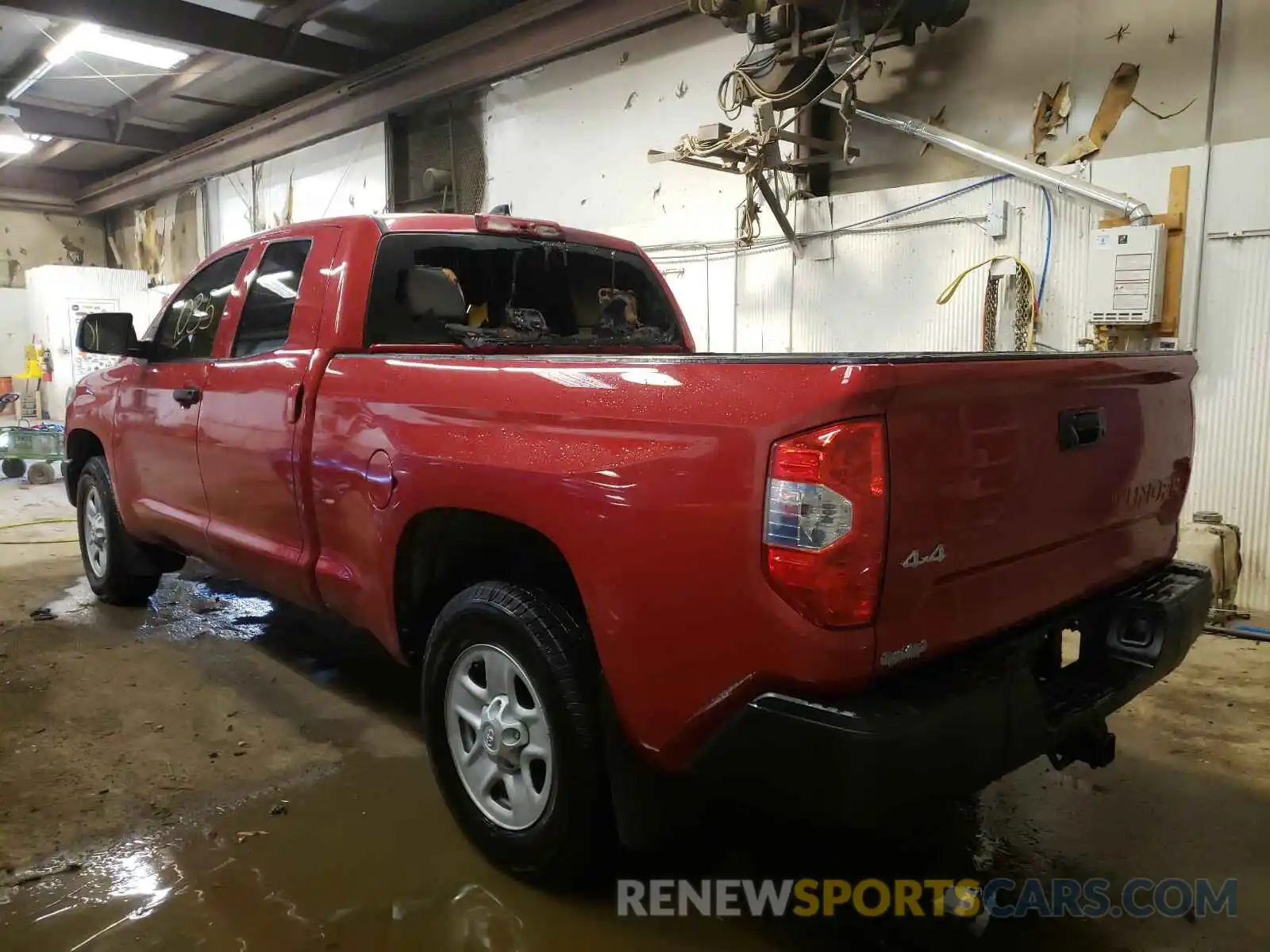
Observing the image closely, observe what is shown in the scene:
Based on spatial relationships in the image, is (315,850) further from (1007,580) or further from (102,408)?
(102,408)

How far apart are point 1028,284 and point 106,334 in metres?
4.62

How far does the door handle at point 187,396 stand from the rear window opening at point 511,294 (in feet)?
3.38

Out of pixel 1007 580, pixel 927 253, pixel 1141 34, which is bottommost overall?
pixel 1007 580

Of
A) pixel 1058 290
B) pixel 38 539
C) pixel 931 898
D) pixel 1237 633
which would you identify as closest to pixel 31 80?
pixel 38 539

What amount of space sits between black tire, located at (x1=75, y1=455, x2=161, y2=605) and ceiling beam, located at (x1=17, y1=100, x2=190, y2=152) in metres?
8.33

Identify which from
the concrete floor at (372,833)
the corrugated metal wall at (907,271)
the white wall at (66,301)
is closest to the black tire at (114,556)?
the concrete floor at (372,833)

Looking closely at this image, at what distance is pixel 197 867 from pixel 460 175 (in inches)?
297

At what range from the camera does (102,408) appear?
422cm

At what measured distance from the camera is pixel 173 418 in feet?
11.8

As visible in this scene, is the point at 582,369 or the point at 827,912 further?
the point at 827,912

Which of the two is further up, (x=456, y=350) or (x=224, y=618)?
(x=456, y=350)

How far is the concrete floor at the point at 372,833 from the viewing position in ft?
6.65

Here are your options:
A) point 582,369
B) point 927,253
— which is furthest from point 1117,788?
point 927,253

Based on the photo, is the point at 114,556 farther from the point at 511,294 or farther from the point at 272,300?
the point at 511,294
